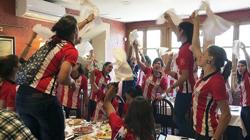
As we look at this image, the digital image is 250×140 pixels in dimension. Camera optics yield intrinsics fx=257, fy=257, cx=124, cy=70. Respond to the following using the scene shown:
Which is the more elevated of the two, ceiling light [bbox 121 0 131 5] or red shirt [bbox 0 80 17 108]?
ceiling light [bbox 121 0 131 5]

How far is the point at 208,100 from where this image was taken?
1.81 m

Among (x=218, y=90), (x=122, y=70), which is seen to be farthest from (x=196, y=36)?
(x=122, y=70)

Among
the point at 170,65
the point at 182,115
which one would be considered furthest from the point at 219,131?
the point at 170,65

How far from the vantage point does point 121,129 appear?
1497mm

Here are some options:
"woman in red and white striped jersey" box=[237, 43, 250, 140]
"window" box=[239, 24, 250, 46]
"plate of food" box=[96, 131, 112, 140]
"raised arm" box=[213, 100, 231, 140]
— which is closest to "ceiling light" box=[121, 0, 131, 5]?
"woman in red and white striped jersey" box=[237, 43, 250, 140]

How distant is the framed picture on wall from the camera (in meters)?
4.51

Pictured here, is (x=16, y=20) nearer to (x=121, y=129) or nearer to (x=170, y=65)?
(x=170, y=65)

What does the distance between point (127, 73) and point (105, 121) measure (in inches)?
33.3

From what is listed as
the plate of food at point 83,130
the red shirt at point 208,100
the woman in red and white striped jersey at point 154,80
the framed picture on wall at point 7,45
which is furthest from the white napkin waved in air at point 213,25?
the framed picture on wall at point 7,45

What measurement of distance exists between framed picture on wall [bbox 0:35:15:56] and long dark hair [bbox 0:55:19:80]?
2348 mm

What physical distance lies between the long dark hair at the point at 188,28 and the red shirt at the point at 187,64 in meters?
0.08

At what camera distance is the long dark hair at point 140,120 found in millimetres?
1411

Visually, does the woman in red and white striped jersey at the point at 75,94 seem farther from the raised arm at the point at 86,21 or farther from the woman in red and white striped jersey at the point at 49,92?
the woman in red and white striped jersey at the point at 49,92

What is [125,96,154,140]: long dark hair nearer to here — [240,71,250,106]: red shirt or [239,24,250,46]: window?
[240,71,250,106]: red shirt
